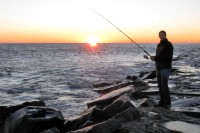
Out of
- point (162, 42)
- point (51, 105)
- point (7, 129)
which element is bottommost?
point (51, 105)

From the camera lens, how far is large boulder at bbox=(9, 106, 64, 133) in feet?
22.4

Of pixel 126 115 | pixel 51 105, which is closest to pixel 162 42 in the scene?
pixel 126 115

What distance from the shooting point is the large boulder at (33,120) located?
683 cm

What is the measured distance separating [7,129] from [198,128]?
424 cm

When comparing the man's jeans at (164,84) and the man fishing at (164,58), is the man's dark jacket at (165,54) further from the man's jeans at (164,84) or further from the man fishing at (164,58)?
the man's jeans at (164,84)

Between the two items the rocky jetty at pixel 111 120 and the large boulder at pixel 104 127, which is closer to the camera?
the large boulder at pixel 104 127

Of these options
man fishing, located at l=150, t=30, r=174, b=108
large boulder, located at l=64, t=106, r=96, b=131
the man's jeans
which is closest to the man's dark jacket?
man fishing, located at l=150, t=30, r=174, b=108

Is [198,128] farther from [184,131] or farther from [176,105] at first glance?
[176,105]

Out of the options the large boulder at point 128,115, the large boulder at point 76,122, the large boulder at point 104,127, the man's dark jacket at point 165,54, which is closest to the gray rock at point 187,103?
the man's dark jacket at point 165,54

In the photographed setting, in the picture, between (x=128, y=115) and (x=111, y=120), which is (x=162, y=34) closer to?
(x=128, y=115)

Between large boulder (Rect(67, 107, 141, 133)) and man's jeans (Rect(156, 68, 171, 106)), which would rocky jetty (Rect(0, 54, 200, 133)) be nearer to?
large boulder (Rect(67, 107, 141, 133))

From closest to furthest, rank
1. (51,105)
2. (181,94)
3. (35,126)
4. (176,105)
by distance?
(35,126), (176,105), (181,94), (51,105)

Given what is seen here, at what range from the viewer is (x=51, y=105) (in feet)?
42.7

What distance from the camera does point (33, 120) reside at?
22.7ft
